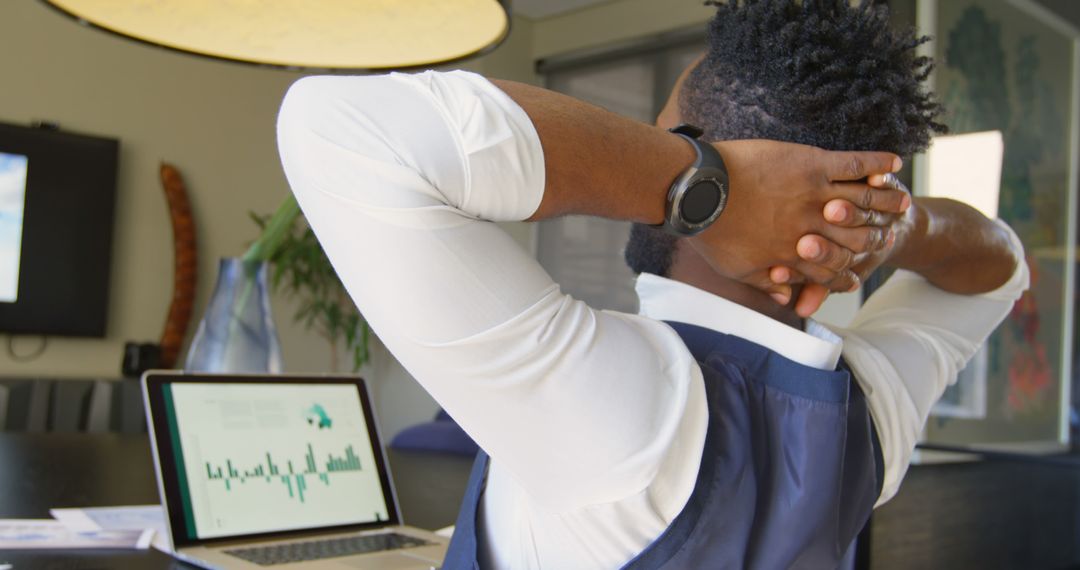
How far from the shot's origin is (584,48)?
5758mm

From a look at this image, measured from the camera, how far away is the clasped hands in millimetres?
690


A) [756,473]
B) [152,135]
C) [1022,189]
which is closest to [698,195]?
[756,473]

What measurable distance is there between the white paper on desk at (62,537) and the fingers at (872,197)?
0.82 m

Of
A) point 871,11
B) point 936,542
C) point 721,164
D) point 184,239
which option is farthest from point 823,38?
point 184,239

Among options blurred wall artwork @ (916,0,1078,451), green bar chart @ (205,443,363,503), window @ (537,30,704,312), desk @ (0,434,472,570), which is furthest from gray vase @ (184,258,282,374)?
window @ (537,30,704,312)

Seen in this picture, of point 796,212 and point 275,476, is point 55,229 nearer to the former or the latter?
point 275,476

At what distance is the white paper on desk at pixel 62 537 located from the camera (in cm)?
103

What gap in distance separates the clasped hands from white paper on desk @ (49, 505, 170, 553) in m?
0.70

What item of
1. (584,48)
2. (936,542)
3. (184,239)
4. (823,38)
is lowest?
(936,542)

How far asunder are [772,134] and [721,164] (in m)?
0.15

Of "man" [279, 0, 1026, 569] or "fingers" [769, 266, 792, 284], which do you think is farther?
"fingers" [769, 266, 792, 284]

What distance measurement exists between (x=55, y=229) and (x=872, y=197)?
452 cm

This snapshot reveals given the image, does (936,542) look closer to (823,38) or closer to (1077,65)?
(1077,65)

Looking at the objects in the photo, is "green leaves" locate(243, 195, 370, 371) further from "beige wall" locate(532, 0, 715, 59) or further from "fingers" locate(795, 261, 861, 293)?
"fingers" locate(795, 261, 861, 293)
